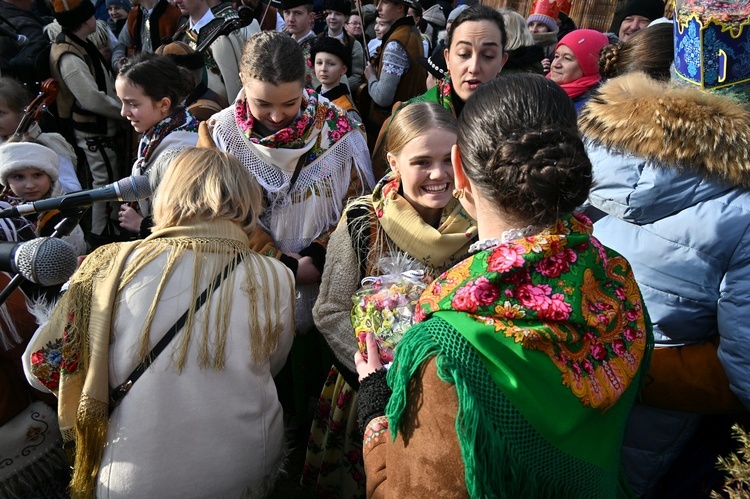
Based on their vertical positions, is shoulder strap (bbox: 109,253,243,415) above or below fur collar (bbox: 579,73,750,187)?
below

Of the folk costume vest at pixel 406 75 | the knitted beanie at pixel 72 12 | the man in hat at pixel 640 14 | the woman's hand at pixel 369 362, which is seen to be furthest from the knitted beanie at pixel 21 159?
the man in hat at pixel 640 14

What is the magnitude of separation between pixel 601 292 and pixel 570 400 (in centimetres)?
27

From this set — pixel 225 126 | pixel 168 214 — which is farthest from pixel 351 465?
pixel 225 126

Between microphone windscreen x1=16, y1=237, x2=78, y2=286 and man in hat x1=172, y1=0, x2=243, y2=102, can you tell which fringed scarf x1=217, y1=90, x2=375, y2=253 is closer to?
microphone windscreen x1=16, y1=237, x2=78, y2=286

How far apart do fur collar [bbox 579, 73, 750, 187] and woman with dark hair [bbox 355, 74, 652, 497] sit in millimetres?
575

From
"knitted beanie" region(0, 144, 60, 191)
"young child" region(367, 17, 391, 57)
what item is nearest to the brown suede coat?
"knitted beanie" region(0, 144, 60, 191)

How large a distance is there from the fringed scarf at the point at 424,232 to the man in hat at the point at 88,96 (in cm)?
344

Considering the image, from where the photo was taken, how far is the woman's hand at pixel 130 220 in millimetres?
3150

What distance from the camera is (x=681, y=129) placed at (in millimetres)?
1803

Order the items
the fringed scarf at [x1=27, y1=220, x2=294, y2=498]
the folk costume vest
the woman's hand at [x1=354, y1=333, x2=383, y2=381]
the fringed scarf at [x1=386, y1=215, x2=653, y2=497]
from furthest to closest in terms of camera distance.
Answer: the folk costume vest
the fringed scarf at [x1=27, y1=220, x2=294, y2=498]
the woman's hand at [x1=354, y1=333, x2=383, y2=381]
the fringed scarf at [x1=386, y1=215, x2=653, y2=497]

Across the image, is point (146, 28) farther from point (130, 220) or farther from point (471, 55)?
point (471, 55)

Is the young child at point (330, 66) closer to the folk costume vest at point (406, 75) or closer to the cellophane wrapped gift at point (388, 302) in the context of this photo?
the folk costume vest at point (406, 75)

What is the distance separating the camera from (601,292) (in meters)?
1.40

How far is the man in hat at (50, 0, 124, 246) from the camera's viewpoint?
200 inches
